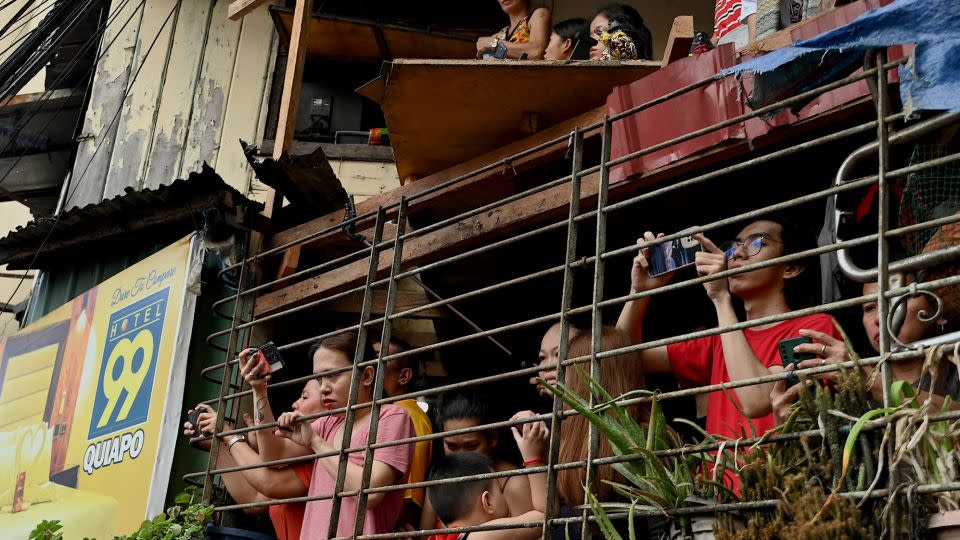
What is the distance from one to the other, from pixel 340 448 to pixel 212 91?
192 inches

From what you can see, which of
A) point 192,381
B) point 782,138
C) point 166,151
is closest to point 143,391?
point 192,381

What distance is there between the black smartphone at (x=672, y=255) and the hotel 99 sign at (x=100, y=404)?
2995 mm

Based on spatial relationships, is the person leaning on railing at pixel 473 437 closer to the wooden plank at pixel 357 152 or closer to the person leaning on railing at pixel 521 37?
the person leaning on railing at pixel 521 37

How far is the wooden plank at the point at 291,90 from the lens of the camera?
6.58 metres

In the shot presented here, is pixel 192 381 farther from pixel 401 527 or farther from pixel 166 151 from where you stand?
pixel 166 151

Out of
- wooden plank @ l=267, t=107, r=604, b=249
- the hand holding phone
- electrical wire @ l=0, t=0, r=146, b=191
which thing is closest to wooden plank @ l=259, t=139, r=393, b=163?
electrical wire @ l=0, t=0, r=146, b=191

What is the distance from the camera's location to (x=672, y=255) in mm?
4125

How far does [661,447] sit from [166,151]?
6255mm

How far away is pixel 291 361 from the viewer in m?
6.79

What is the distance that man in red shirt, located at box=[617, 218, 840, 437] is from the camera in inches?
151

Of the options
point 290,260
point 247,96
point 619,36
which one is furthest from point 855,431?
point 247,96

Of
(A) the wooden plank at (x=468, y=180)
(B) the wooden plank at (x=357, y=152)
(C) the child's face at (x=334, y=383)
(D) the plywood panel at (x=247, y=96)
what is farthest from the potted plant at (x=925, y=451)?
(D) the plywood panel at (x=247, y=96)

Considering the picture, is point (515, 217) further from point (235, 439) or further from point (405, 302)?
point (235, 439)

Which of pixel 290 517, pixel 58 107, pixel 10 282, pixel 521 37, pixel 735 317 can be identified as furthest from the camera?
pixel 10 282
